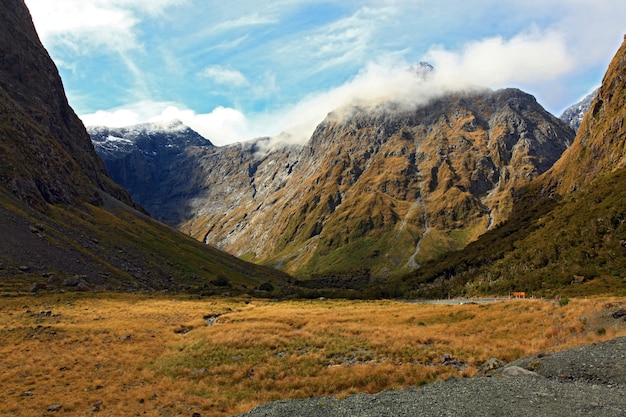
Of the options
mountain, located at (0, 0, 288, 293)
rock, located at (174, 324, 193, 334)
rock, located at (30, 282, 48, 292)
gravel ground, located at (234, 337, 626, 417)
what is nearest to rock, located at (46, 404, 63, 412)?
gravel ground, located at (234, 337, 626, 417)

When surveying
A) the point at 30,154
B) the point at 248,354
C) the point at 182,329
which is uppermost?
the point at 30,154

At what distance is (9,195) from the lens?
389ft

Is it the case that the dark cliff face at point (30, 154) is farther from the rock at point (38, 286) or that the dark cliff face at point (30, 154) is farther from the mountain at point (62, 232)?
the rock at point (38, 286)

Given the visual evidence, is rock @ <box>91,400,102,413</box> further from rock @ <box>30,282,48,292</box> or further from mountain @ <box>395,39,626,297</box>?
mountain @ <box>395,39,626,297</box>

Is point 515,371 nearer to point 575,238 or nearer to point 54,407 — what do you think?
point 54,407

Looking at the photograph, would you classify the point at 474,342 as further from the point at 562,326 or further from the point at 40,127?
the point at 40,127

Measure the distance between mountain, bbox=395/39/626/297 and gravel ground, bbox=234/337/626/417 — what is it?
44793 mm

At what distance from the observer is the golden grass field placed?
26359 millimetres

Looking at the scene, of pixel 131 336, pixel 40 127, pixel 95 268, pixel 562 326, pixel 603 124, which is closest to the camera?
pixel 562 326

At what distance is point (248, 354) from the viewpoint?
36219 millimetres

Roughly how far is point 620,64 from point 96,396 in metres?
199

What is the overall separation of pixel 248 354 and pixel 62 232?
10929 cm

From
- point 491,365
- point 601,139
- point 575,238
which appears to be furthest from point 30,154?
point 601,139

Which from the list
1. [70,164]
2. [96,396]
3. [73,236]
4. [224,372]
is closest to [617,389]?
[224,372]
